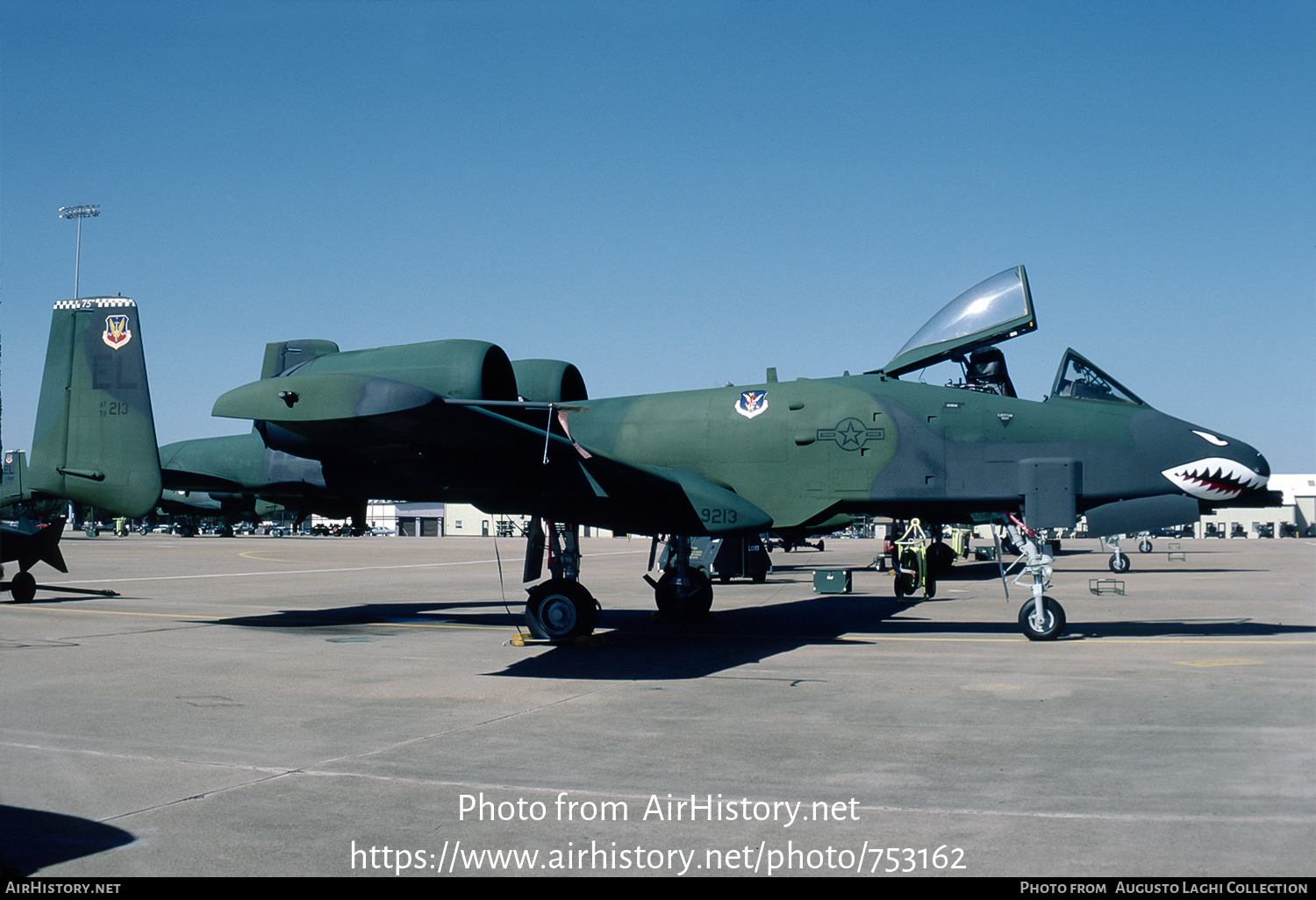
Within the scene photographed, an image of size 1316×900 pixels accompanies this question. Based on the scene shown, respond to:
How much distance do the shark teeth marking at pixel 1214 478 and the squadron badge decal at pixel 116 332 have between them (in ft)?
47.5

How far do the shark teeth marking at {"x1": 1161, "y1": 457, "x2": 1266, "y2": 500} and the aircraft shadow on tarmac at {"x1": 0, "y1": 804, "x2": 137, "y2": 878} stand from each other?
39.5 feet

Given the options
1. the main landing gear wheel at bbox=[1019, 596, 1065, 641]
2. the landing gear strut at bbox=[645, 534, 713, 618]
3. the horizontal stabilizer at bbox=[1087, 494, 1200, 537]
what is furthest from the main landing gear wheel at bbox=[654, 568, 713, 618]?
the horizontal stabilizer at bbox=[1087, 494, 1200, 537]

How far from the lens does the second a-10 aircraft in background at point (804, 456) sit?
1180cm

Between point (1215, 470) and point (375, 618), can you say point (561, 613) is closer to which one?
point (375, 618)

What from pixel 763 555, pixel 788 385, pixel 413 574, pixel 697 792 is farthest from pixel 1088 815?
pixel 413 574

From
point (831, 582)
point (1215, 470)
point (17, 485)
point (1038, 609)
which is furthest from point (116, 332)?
point (1215, 470)

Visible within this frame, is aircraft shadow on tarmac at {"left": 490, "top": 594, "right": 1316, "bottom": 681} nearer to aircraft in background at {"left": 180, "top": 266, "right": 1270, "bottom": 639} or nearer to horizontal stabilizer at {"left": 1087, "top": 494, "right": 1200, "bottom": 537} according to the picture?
aircraft in background at {"left": 180, "top": 266, "right": 1270, "bottom": 639}

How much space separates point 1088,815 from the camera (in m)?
5.14

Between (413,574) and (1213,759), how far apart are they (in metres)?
26.2

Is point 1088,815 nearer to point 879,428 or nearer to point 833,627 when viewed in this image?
point 879,428

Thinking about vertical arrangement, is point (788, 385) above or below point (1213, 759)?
above

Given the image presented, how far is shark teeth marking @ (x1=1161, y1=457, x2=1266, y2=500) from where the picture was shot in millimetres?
12227

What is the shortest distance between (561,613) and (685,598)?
3922mm
